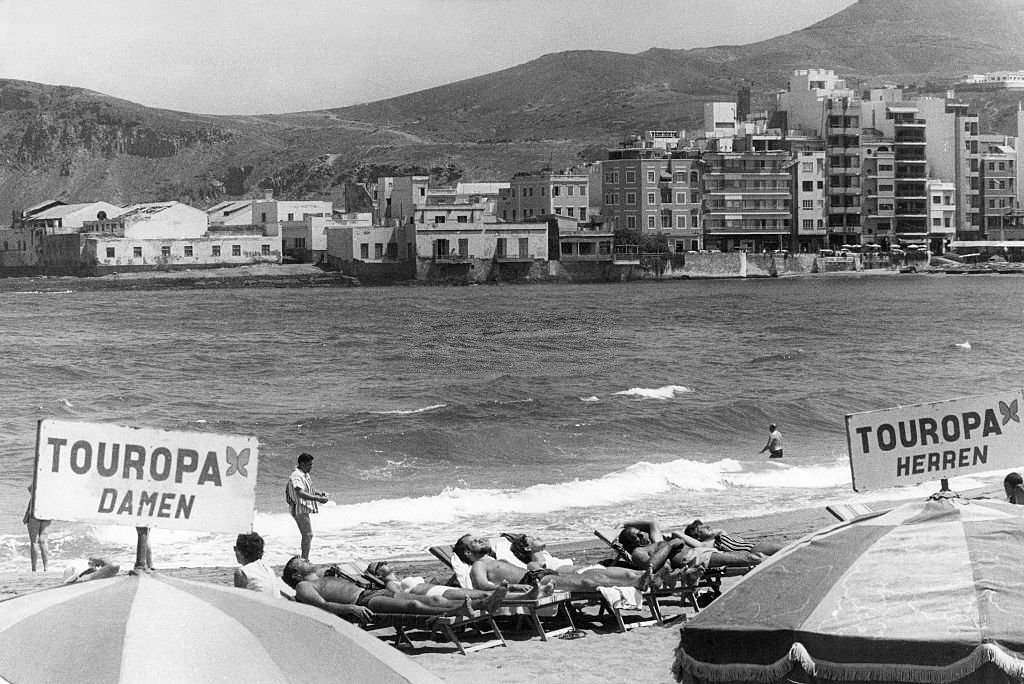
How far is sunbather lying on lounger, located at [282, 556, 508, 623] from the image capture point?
30.4 ft

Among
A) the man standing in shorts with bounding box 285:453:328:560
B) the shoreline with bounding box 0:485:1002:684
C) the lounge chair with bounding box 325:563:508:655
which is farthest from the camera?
the man standing in shorts with bounding box 285:453:328:560

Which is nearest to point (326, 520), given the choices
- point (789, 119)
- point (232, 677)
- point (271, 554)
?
point (271, 554)

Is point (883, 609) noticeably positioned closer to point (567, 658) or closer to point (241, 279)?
point (567, 658)

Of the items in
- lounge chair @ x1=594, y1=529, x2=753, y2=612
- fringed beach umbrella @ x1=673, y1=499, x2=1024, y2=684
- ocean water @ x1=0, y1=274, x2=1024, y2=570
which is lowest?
ocean water @ x1=0, y1=274, x2=1024, y2=570

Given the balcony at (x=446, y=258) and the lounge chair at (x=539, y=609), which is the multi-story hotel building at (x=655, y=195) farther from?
the lounge chair at (x=539, y=609)

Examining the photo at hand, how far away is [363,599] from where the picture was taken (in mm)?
9406

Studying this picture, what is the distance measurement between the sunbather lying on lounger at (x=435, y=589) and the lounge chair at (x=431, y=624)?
0.08 m

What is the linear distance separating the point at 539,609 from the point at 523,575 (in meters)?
0.36

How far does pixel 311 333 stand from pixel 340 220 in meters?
47.9

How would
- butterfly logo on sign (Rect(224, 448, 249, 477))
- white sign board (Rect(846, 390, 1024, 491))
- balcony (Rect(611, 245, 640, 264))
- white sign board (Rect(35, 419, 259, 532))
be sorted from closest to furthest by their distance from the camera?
white sign board (Rect(35, 419, 259, 532)) < butterfly logo on sign (Rect(224, 448, 249, 477)) < white sign board (Rect(846, 390, 1024, 491)) < balcony (Rect(611, 245, 640, 264))

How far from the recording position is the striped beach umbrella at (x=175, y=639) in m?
5.14

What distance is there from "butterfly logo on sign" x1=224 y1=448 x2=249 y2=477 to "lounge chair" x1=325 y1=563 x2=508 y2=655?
2.58 meters

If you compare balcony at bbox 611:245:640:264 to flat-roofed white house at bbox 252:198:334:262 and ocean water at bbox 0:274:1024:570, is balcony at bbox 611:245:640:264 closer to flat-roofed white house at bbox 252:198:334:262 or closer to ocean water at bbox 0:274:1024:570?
ocean water at bbox 0:274:1024:570

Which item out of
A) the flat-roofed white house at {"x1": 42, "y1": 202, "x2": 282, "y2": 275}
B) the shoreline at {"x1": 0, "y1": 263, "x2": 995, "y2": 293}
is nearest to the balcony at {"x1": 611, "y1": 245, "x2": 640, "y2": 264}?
the shoreline at {"x1": 0, "y1": 263, "x2": 995, "y2": 293}
